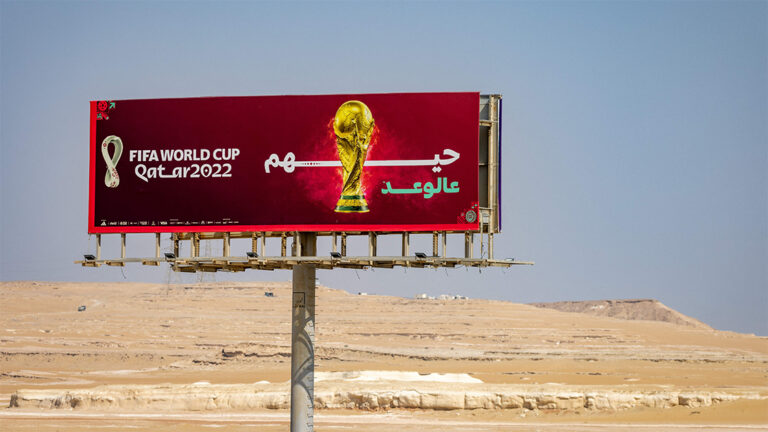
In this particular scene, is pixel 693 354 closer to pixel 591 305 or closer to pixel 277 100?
pixel 277 100

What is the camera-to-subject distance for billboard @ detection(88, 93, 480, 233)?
29094 mm

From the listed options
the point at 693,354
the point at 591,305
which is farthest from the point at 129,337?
the point at 591,305

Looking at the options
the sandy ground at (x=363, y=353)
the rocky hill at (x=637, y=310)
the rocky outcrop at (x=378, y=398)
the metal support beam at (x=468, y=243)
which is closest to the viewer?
the metal support beam at (x=468, y=243)

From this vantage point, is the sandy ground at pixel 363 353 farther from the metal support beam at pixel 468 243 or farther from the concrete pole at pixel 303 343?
the metal support beam at pixel 468 243

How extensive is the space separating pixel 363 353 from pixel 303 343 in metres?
59.9

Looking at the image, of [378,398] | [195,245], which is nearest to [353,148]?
[195,245]

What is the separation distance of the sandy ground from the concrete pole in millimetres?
17424

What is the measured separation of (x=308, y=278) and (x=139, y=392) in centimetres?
3003

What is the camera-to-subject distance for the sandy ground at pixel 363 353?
51.0 metres

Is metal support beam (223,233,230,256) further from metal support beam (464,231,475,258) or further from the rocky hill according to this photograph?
the rocky hill

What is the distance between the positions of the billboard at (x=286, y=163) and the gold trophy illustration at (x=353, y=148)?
0.03 metres

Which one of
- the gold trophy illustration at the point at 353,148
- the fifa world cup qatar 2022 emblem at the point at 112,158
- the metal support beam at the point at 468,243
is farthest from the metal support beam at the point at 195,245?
the metal support beam at the point at 468,243

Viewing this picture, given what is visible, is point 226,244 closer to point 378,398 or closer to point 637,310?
point 378,398

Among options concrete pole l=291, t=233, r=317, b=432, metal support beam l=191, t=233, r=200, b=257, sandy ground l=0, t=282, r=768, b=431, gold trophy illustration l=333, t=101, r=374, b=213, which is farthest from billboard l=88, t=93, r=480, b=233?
sandy ground l=0, t=282, r=768, b=431
